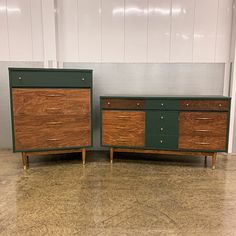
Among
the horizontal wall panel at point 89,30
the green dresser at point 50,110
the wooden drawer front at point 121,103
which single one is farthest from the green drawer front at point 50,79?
the horizontal wall panel at point 89,30

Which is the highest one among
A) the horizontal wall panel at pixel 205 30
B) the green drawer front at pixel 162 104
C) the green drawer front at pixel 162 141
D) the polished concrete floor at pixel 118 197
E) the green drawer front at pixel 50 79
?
the horizontal wall panel at pixel 205 30

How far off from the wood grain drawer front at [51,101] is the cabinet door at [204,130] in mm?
1269

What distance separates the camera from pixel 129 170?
9.48 feet

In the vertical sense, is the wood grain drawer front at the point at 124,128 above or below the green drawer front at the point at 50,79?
below

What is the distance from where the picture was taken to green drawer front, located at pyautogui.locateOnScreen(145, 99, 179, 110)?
2.89 metres

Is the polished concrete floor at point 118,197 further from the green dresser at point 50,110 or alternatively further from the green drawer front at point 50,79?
the green drawer front at point 50,79

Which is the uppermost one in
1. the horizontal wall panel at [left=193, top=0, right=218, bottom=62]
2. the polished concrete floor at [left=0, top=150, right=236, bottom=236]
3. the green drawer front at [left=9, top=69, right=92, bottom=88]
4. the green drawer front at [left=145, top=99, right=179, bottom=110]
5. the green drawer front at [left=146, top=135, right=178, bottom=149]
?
the horizontal wall panel at [left=193, top=0, right=218, bottom=62]

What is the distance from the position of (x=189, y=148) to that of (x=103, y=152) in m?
1.36

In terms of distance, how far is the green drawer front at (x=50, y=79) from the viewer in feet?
8.84

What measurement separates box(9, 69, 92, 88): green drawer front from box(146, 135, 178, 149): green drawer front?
1.06 m

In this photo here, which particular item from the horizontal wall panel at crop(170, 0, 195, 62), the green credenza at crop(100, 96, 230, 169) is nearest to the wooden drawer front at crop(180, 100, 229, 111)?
the green credenza at crop(100, 96, 230, 169)

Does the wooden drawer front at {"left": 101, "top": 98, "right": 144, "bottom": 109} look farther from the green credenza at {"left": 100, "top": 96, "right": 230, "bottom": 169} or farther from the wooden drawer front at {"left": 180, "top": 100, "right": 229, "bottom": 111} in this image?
the wooden drawer front at {"left": 180, "top": 100, "right": 229, "bottom": 111}

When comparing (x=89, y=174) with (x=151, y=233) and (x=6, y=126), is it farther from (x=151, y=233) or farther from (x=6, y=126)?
(x=6, y=126)

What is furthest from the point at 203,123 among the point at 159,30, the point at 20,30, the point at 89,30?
the point at 20,30
